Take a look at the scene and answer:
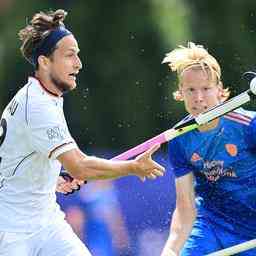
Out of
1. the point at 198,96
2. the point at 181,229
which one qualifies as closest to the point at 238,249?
the point at 181,229

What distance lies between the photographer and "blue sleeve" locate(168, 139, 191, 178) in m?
10.1

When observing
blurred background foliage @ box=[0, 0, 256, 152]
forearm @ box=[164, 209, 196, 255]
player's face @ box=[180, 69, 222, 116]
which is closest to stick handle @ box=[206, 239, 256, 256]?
forearm @ box=[164, 209, 196, 255]

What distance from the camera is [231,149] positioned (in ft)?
32.6

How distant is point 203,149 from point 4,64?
14.1 feet

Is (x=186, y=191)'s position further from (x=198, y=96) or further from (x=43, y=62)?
(x=43, y=62)

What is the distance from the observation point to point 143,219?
12.0 meters

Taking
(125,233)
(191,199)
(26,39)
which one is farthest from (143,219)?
(26,39)

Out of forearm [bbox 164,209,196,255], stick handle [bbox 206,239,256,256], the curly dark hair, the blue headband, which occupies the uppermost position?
the curly dark hair

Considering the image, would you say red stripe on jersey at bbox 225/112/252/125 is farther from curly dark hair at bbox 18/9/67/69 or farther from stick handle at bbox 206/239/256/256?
curly dark hair at bbox 18/9/67/69

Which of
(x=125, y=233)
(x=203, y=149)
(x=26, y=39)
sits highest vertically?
(x=26, y=39)

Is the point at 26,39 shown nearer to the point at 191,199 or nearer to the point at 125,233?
the point at 191,199

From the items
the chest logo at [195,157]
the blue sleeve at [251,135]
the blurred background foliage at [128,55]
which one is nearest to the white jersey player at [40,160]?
the chest logo at [195,157]

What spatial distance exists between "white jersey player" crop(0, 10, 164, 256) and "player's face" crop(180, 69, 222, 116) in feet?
2.28

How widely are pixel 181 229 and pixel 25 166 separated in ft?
3.77
